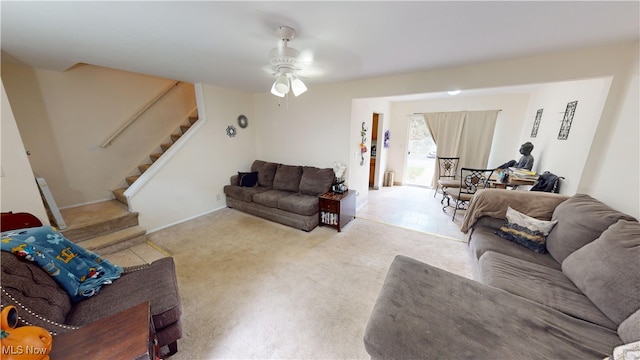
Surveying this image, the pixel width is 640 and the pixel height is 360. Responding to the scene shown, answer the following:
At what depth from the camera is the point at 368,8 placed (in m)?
1.35

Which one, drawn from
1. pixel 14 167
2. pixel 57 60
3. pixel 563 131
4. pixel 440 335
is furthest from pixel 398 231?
pixel 57 60

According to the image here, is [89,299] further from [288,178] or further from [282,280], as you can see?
[288,178]

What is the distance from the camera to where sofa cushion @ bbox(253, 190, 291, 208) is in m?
3.49

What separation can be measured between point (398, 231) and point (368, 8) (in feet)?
9.40

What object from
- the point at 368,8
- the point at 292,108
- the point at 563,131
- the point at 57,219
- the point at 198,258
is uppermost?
the point at 368,8

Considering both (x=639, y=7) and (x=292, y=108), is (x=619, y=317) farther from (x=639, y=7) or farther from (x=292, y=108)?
(x=292, y=108)

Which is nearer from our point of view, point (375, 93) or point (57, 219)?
point (57, 219)

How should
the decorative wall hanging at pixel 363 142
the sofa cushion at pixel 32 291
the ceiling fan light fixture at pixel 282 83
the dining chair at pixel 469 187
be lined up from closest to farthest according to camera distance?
the sofa cushion at pixel 32 291 < the ceiling fan light fixture at pixel 282 83 < the dining chair at pixel 469 187 < the decorative wall hanging at pixel 363 142

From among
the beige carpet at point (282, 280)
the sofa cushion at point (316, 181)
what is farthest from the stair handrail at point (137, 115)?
the sofa cushion at point (316, 181)

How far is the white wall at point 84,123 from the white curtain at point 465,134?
6127 mm

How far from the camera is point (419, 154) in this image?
575cm

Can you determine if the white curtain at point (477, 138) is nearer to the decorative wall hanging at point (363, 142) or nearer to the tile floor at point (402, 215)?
the tile floor at point (402, 215)

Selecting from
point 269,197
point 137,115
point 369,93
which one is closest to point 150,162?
point 137,115

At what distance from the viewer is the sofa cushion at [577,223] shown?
1.61 metres
